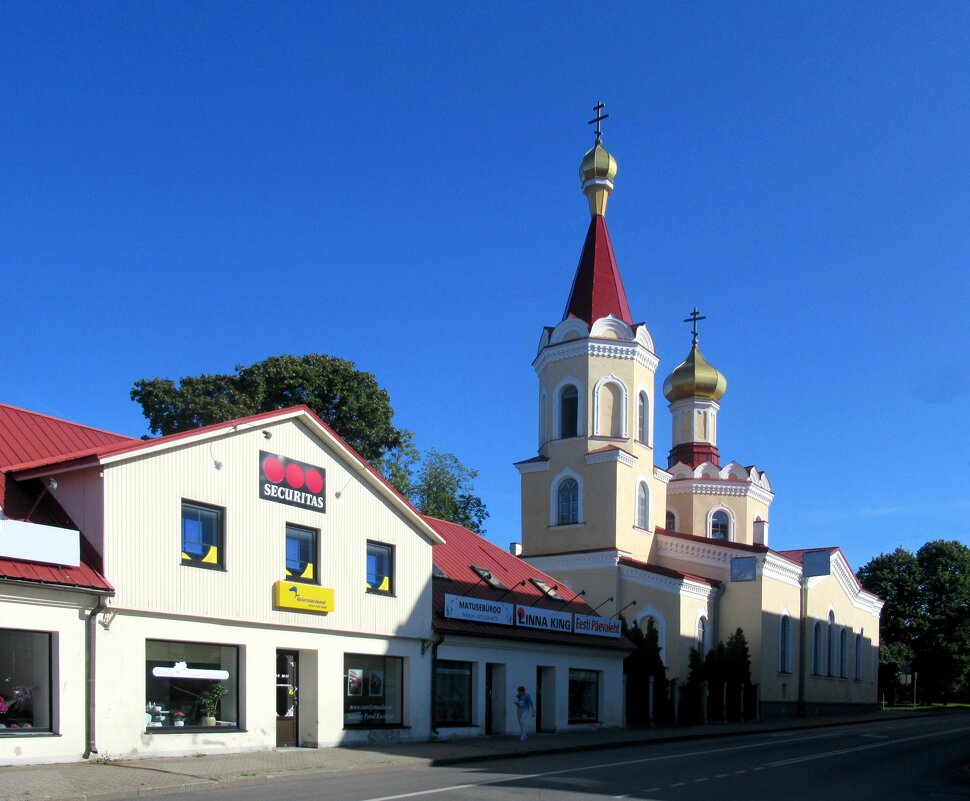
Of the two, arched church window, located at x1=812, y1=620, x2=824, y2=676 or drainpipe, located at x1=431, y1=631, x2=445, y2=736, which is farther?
arched church window, located at x1=812, y1=620, x2=824, y2=676

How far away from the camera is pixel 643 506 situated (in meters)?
44.2

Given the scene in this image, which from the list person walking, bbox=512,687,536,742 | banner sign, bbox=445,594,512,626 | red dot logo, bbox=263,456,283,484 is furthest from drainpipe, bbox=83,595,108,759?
person walking, bbox=512,687,536,742

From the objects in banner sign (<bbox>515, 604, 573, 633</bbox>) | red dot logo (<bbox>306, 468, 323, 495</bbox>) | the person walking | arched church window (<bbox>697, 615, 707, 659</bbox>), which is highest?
red dot logo (<bbox>306, 468, 323, 495</bbox>)

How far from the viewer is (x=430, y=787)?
1602cm

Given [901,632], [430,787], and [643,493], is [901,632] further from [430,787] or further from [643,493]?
[430,787]

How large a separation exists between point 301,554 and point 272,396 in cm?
2202

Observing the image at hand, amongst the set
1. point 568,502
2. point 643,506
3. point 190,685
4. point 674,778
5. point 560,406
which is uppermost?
point 560,406

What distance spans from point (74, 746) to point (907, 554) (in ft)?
227

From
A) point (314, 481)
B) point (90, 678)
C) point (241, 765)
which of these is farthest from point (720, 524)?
point (90, 678)

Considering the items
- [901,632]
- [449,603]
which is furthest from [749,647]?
[901,632]

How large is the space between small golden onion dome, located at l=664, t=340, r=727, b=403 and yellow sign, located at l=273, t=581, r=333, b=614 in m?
35.1

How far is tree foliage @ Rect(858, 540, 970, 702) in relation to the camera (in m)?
72.5

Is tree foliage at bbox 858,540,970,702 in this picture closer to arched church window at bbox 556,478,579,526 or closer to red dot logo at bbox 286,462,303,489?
arched church window at bbox 556,478,579,526

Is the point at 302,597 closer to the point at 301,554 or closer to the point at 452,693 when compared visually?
the point at 301,554
